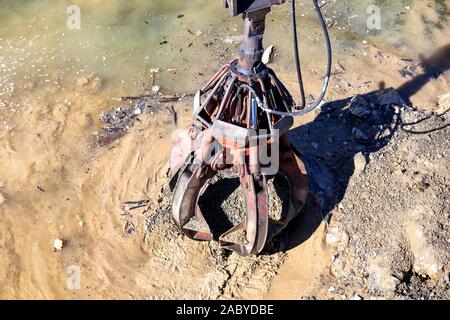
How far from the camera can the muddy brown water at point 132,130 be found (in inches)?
268

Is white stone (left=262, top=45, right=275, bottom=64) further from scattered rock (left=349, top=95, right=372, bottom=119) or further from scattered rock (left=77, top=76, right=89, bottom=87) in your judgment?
scattered rock (left=77, top=76, right=89, bottom=87)

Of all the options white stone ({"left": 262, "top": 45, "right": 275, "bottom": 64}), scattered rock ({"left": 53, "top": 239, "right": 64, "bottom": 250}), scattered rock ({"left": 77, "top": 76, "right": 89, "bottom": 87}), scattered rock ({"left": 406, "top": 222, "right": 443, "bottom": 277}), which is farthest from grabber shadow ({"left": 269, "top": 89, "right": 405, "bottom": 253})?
scattered rock ({"left": 77, "top": 76, "right": 89, "bottom": 87})

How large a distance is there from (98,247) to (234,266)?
1.81 m

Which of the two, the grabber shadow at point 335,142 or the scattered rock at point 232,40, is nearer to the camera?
the grabber shadow at point 335,142

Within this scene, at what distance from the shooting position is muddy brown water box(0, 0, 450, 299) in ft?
22.3

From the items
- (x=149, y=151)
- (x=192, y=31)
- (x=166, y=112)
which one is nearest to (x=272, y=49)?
(x=192, y=31)

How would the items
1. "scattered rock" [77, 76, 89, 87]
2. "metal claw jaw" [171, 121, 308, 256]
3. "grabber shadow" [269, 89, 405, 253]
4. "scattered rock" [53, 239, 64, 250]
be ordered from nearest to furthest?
"metal claw jaw" [171, 121, 308, 256], "grabber shadow" [269, 89, 405, 253], "scattered rock" [53, 239, 64, 250], "scattered rock" [77, 76, 89, 87]

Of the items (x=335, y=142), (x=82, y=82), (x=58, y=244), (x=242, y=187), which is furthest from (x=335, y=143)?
(x=82, y=82)

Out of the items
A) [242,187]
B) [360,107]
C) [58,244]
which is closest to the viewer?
[242,187]

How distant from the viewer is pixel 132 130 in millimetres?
8352

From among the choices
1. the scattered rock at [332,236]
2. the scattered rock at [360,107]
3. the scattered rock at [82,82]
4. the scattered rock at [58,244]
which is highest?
the scattered rock at [82,82]

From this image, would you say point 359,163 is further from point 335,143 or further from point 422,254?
point 422,254

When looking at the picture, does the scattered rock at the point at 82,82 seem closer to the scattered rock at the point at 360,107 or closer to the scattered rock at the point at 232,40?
the scattered rock at the point at 232,40

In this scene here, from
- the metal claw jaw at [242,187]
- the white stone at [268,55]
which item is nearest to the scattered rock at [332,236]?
the metal claw jaw at [242,187]
